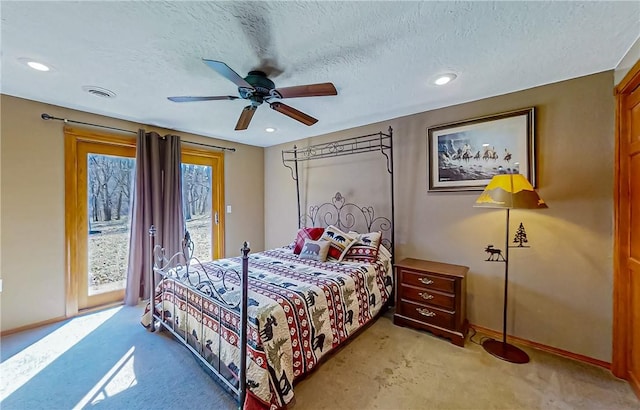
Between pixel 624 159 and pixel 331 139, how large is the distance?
9.92 feet

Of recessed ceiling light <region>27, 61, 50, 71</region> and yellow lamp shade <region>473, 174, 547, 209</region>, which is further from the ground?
recessed ceiling light <region>27, 61, 50, 71</region>

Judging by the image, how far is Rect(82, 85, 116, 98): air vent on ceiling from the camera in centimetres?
235

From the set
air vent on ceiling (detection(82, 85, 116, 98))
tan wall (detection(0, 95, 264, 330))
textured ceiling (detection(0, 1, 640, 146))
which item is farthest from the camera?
tan wall (detection(0, 95, 264, 330))

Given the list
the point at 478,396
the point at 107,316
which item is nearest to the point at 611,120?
the point at 478,396

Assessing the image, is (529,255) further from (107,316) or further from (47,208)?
(47,208)

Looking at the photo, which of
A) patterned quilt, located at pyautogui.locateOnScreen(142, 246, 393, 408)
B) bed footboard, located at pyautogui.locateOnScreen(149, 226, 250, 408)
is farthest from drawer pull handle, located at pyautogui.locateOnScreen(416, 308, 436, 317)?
bed footboard, located at pyautogui.locateOnScreen(149, 226, 250, 408)

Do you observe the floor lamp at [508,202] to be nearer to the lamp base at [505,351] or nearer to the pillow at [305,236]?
the lamp base at [505,351]

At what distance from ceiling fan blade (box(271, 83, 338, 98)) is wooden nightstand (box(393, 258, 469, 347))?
1.92 meters

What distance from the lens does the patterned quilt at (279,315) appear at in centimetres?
159

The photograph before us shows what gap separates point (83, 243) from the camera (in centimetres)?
302

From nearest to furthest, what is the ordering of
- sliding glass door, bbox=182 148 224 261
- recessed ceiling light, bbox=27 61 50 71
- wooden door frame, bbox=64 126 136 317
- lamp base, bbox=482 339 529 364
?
1. recessed ceiling light, bbox=27 61 50 71
2. lamp base, bbox=482 339 529 364
3. wooden door frame, bbox=64 126 136 317
4. sliding glass door, bbox=182 148 224 261

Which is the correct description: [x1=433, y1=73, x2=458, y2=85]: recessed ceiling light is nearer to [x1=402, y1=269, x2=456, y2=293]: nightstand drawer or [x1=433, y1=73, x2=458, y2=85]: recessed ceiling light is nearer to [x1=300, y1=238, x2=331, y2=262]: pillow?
[x1=402, y1=269, x2=456, y2=293]: nightstand drawer

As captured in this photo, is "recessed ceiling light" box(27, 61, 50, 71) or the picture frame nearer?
"recessed ceiling light" box(27, 61, 50, 71)

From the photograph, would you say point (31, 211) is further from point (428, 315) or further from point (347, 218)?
point (428, 315)
